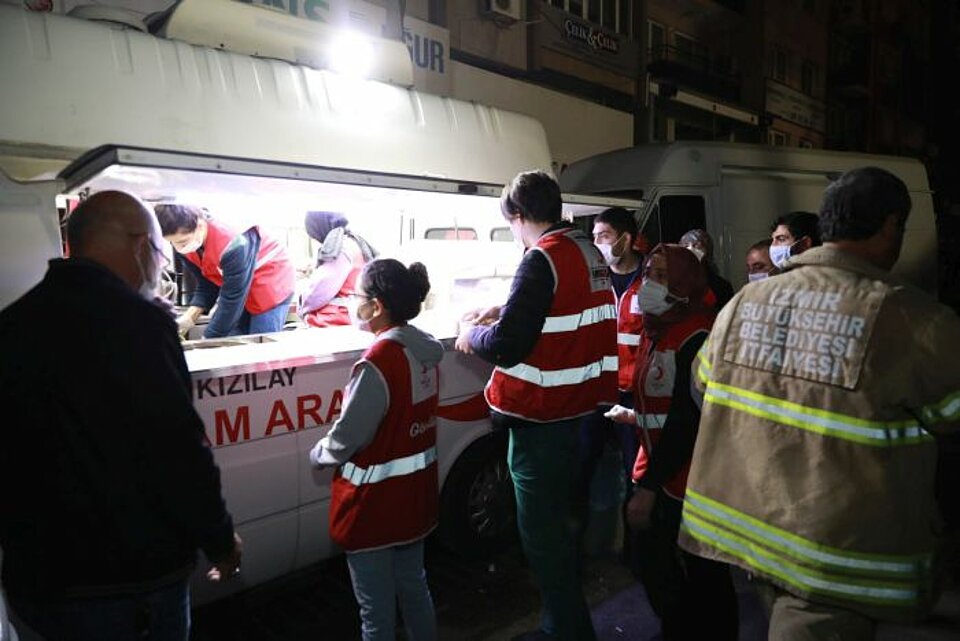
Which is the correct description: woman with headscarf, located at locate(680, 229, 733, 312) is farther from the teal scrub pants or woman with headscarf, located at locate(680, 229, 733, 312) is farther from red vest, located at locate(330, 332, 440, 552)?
red vest, located at locate(330, 332, 440, 552)

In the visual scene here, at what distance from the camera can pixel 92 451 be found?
1.67 metres

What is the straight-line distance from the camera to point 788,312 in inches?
73.2

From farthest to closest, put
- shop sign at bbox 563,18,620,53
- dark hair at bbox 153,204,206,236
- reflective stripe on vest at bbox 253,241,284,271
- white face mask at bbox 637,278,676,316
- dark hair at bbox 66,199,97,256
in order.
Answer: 1. shop sign at bbox 563,18,620,53
2. reflective stripe on vest at bbox 253,241,284,271
3. dark hair at bbox 153,204,206,236
4. white face mask at bbox 637,278,676,316
5. dark hair at bbox 66,199,97,256

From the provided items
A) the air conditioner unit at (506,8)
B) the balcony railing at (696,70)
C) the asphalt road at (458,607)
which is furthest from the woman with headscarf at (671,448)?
the balcony railing at (696,70)

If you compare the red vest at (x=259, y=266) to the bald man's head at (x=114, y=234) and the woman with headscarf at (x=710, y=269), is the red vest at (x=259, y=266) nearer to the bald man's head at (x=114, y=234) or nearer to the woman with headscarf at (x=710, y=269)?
the bald man's head at (x=114, y=234)

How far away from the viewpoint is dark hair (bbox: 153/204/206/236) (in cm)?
409

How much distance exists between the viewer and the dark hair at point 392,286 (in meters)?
2.58

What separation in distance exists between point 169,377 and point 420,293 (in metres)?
1.12

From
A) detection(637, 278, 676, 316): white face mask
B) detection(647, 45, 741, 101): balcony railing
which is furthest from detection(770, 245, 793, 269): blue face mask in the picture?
detection(647, 45, 741, 101): balcony railing

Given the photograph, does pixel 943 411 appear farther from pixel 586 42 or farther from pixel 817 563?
pixel 586 42

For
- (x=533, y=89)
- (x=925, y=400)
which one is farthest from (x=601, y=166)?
(x=925, y=400)

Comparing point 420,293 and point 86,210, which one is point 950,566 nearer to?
point 420,293

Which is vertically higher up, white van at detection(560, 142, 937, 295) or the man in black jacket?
white van at detection(560, 142, 937, 295)

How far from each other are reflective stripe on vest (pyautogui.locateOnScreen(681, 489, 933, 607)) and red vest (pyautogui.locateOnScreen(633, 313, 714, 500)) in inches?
27.5
